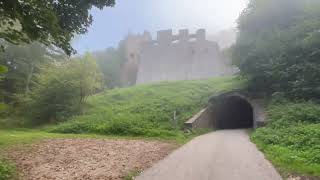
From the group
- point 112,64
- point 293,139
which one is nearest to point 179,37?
point 112,64

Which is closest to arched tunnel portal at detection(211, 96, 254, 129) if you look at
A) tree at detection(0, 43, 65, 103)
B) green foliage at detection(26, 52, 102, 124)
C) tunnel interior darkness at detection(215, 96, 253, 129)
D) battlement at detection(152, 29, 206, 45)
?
tunnel interior darkness at detection(215, 96, 253, 129)

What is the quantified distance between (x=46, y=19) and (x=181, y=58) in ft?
189

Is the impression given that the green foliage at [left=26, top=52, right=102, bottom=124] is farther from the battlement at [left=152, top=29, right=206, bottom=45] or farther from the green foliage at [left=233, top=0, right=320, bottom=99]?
the battlement at [left=152, top=29, right=206, bottom=45]

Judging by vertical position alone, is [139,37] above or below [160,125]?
above

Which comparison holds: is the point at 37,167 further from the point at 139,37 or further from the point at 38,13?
the point at 139,37

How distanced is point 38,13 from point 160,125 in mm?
20010

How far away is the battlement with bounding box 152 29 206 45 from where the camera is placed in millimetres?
66375

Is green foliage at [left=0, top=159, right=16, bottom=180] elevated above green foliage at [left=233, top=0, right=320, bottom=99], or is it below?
below

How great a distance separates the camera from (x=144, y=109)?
33594mm

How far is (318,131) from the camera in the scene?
16922 millimetres

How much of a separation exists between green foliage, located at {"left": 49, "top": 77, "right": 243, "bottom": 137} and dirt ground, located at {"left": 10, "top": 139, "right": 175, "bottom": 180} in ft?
23.6

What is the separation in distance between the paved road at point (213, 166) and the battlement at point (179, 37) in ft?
165

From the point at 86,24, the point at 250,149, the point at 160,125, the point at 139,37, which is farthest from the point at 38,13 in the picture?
the point at 139,37

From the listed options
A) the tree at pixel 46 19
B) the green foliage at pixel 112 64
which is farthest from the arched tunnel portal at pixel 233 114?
the green foliage at pixel 112 64
